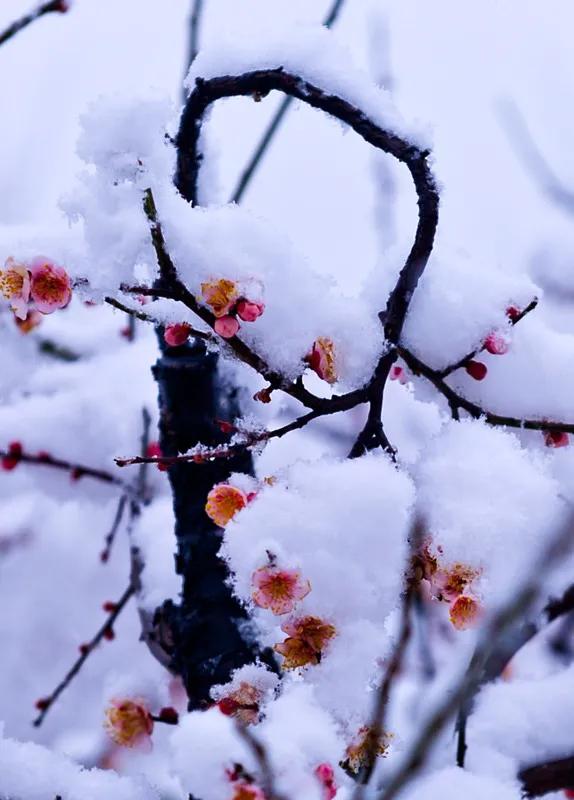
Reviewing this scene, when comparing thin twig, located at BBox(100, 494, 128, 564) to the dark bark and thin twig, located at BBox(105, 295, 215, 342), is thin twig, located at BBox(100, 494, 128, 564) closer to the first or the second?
the dark bark

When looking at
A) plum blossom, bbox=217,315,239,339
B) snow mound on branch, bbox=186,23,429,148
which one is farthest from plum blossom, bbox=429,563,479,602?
snow mound on branch, bbox=186,23,429,148

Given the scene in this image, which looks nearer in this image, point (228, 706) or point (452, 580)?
point (452, 580)

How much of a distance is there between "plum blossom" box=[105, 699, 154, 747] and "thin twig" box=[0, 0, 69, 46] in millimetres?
1444

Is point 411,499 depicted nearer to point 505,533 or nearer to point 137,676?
point 505,533

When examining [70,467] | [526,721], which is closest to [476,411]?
[526,721]

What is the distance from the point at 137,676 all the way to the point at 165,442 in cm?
77

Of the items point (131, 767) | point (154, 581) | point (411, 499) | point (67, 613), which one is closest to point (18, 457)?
point (154, 581)

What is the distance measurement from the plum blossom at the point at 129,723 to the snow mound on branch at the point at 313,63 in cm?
135

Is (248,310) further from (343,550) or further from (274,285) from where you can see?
(343,550)

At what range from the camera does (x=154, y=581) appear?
5.91ft

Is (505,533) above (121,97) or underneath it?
underneath

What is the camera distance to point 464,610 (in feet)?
3.05

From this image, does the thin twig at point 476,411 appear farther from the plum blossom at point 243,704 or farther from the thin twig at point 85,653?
the thin twig at point 85,653

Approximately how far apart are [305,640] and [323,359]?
0.37 meters
